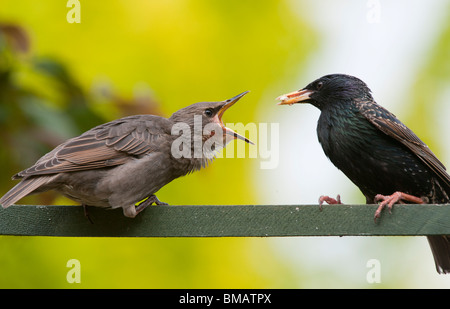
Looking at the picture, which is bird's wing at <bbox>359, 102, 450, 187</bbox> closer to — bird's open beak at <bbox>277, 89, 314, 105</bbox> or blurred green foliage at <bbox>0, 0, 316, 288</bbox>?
bird's open beak at <bbox>277, 89, 314, 105</bbox>

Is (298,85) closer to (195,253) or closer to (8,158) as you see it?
(195,253)

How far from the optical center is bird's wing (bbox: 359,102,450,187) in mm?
4176

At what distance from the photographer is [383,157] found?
4285 millimetres

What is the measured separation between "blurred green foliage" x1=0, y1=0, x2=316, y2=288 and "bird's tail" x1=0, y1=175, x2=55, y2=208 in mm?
2011

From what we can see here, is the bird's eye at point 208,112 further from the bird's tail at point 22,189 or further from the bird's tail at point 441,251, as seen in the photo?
the bird's tail at point 441,251

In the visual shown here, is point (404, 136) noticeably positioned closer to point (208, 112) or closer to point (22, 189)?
point (208, 112)

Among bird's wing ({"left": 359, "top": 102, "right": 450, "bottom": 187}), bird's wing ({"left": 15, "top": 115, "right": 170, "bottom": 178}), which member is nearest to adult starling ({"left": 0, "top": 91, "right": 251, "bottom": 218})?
bird's wing ({"left": 15, "top": 115, "right": 170, "bottom": 178})

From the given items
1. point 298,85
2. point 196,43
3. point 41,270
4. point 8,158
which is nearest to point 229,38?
point 196,43

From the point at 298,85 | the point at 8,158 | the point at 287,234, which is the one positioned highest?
the point at 298,85

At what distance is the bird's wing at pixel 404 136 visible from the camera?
418 cm

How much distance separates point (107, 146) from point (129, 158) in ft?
0.47

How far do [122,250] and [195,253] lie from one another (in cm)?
67

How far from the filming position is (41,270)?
5598mm

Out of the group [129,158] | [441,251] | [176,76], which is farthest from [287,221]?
[176,76]
